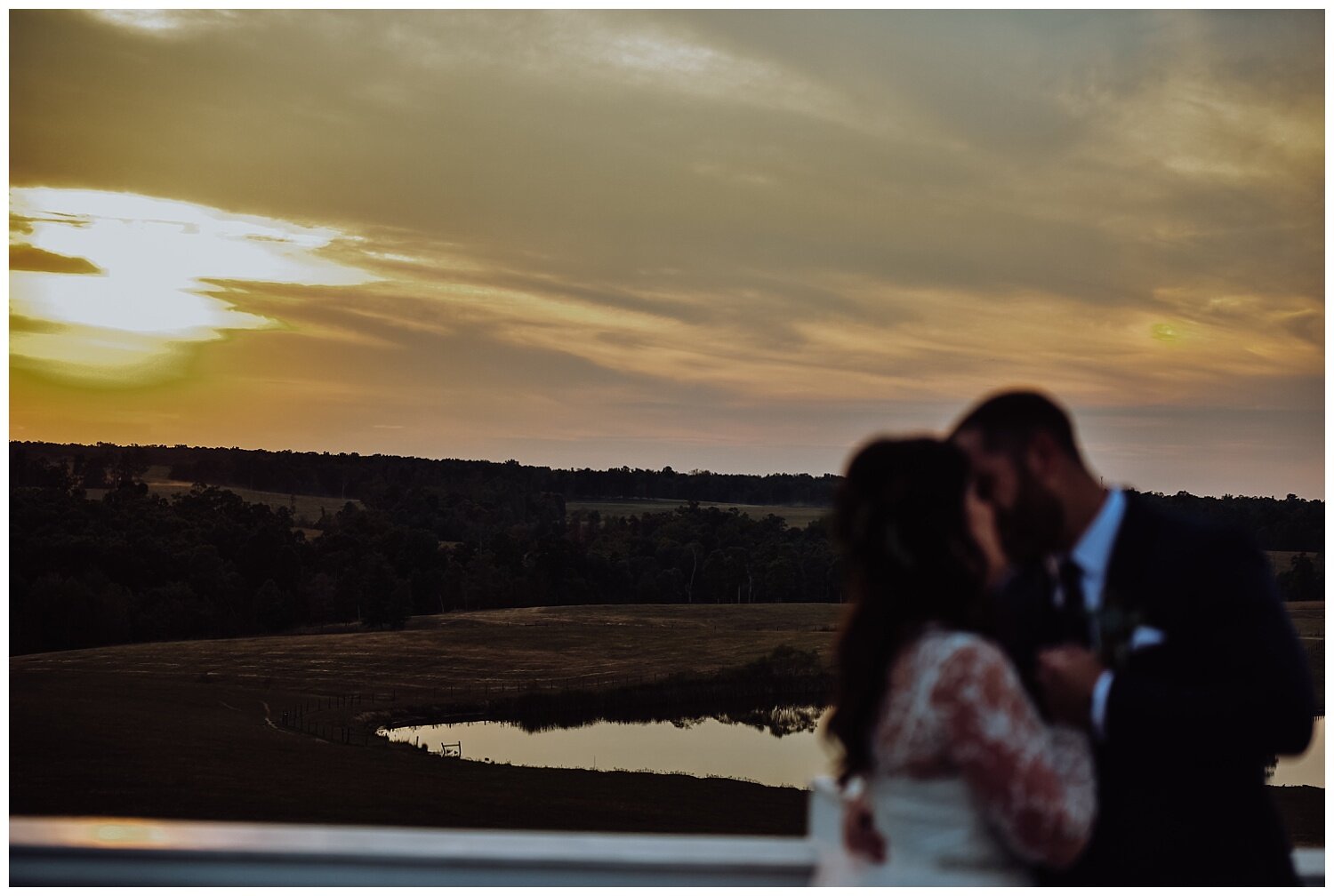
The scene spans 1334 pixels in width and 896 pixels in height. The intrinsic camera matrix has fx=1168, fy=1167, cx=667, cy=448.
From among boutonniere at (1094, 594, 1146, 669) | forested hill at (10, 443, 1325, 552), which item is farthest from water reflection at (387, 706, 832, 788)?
boutonniere at (1094, 594, 1146, 669)

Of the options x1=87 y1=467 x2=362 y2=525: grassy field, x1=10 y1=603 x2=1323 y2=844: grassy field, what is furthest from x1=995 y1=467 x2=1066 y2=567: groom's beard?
x1=87 y1=467 x2=362 y2=525: grassy field

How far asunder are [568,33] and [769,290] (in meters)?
25.8

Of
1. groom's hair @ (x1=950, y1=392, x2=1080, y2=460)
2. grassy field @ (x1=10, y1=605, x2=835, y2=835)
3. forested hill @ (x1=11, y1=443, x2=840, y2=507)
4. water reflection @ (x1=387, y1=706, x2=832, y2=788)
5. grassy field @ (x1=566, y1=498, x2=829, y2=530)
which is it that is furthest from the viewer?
grassy field @ (x1=566, y1=498, x2=829, y2=530)

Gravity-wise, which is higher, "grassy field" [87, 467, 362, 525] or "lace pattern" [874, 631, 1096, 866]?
"grassy field" [87, 467, 362, 525]

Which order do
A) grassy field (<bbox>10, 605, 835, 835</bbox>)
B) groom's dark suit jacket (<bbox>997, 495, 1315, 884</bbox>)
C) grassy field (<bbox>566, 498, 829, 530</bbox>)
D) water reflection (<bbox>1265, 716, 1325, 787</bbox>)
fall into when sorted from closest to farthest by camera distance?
groom's dark suit jacket (<bbox>997, 495, 1315, 884</bbox>) → grassy field (<bbox>10, 605, 835, 835</bbox>) → water reflection (<bbox>1265, 716, 1325, 787</bbox>) → grassy field (<bbox>566, 498, 829, 530</bbox>)

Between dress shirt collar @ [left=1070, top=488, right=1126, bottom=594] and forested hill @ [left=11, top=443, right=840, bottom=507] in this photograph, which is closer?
dress shirt collar @ [left=1070, top=488, right=1126, bottom=594]

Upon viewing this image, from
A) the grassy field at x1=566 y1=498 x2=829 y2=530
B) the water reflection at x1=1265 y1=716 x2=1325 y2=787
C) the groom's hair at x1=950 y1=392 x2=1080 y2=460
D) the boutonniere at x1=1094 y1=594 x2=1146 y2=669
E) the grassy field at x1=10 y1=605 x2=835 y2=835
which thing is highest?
the grassy field at x1=566 y1=498 x2=829 y2=530

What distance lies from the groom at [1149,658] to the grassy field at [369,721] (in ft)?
103

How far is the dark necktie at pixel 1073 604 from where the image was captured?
1.76 meters

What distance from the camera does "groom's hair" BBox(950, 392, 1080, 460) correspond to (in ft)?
5.70

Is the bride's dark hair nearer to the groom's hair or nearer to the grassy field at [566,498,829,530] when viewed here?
the groom's hair

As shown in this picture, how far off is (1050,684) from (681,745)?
1927 inches

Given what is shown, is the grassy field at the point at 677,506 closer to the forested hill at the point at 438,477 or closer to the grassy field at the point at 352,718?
the forested hill at the point at 438,477

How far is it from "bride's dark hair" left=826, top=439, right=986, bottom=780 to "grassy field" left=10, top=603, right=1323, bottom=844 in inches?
1240
